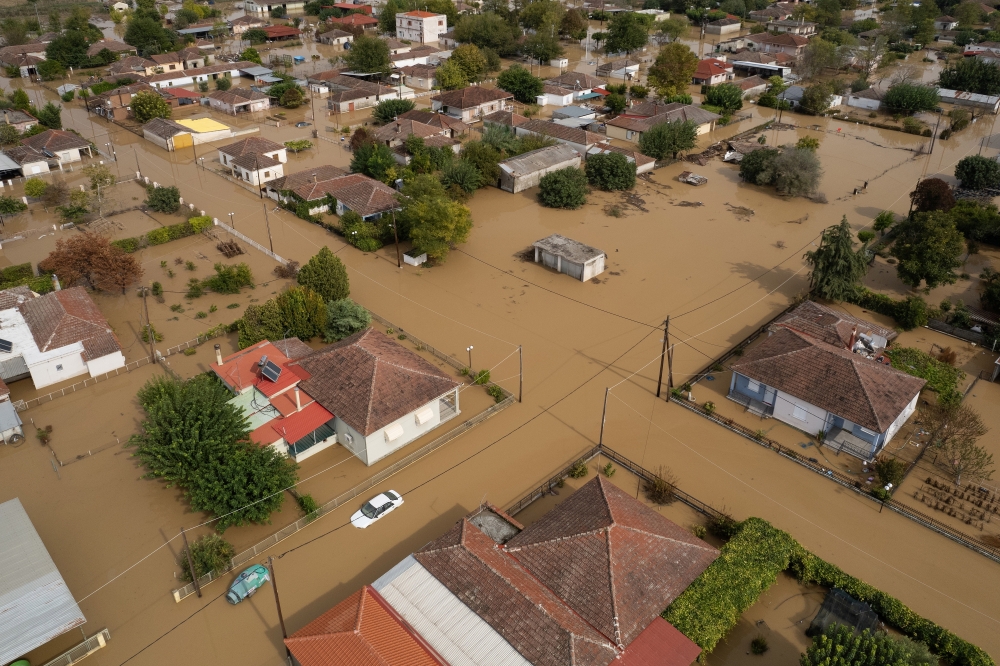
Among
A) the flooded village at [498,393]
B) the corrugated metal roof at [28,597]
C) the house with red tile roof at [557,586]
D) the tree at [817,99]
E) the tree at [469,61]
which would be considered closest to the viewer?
the house with red tile roof at [557,586]

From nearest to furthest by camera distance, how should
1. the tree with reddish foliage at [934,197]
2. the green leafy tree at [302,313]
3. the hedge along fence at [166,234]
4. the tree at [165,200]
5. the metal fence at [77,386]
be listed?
the metal fence at [77,386]
the green leafy tree at [302,313]
the hedge along fence at [166,234]
the tree with reddish foliage at [934,197]
the tree at [165,200]

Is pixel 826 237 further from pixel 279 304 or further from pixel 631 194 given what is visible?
pixel 279 304

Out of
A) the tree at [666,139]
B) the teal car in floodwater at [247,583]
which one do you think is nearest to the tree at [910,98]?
the tree at [666,139]

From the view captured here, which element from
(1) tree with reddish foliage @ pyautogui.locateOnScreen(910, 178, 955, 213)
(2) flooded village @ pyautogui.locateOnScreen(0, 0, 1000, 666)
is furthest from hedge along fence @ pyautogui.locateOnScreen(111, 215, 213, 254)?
(1) tree with reddish foliage @ pyautogui.locateOnScreen(910, 178, 955, 213)

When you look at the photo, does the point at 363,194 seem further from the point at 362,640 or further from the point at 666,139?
the point at 362,640

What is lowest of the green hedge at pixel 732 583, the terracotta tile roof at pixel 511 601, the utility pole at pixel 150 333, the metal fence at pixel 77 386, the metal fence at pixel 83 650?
the metal fence at pixel 83 650

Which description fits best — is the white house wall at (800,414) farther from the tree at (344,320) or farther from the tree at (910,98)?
the tree at (910,98)
